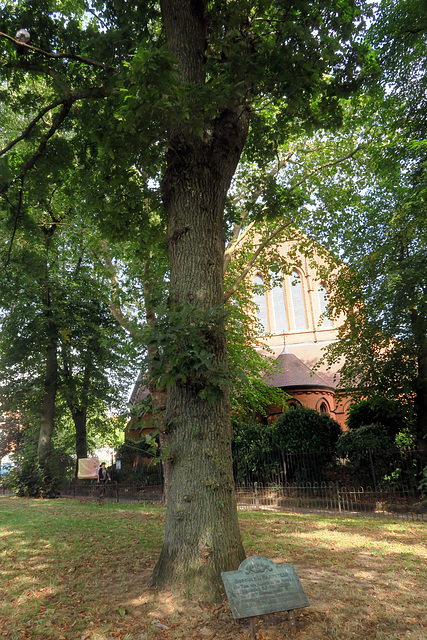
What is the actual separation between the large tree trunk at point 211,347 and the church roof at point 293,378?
1702cm

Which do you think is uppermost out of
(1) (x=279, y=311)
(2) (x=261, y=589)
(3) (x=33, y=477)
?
(1) (x=279, y=311)

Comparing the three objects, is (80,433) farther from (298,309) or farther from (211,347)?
(211,347)

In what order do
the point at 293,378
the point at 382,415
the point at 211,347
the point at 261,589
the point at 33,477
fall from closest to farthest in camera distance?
the point at 261,589 → the point at 211,347 → the point at 382,415 → the point at 33,477 → the point at 293,378

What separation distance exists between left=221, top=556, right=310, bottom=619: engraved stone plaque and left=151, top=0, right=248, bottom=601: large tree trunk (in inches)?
27.4

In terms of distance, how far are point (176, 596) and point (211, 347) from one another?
9.04 ft

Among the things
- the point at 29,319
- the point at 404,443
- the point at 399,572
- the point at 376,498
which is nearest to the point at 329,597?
the point at 399,572

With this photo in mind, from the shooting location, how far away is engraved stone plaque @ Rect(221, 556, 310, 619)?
3.99 metres

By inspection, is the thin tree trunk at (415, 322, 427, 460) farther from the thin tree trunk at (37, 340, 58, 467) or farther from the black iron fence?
the thin tree trunk at (37, 340, 58, 467)

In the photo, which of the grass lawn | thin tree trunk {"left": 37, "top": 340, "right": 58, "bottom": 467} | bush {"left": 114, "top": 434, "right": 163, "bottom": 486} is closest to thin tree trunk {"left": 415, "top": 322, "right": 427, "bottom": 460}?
the grass lawn

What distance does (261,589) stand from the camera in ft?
13.6

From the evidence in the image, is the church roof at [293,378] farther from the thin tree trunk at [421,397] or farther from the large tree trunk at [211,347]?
the large tree trunk at [211,347]

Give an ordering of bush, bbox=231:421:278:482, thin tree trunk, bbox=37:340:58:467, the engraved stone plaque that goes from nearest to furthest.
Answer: the engraved stone plaque, bush, bbox=231:421:278:482, thin tree trunk, bbox=37:340:58:467

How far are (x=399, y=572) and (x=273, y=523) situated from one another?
4.76 m

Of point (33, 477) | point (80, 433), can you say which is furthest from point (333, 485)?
point (80, 433)
